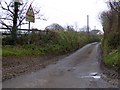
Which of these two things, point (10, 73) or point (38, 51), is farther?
point (38, 51)

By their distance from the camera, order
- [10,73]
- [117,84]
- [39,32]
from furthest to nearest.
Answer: [39,32] < [10,73] < [117,84]

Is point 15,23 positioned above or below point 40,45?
above

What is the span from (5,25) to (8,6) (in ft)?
6.56

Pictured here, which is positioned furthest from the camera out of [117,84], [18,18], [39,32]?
[39,32]

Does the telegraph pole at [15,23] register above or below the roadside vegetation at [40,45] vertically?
above

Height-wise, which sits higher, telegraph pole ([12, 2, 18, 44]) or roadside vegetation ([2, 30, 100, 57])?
telegraph pole ([12, 2, 18, 44])

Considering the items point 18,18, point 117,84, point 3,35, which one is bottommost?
point 117,84

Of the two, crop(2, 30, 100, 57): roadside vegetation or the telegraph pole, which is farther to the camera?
the telegraph pole

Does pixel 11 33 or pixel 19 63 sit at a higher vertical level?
pixel 11 33

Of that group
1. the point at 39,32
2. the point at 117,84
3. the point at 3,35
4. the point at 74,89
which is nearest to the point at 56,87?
the point at 74,89

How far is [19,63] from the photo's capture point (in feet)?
62.5

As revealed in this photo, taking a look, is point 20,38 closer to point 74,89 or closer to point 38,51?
point 38,51

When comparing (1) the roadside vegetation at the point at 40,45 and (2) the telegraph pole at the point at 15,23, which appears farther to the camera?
(2) the telegraph pole at the point at 15,23

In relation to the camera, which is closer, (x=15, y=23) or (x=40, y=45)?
(x=15, y=23)
